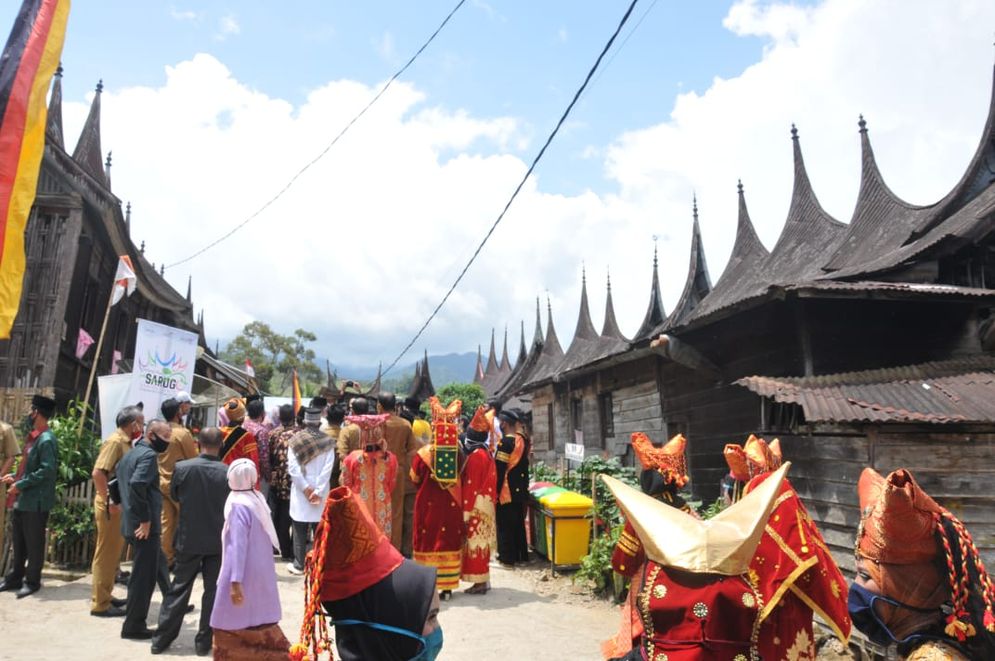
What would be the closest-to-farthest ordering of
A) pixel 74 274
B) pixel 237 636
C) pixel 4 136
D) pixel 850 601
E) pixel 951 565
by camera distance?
pixel 951 565, pixel 850 601, pixel 237 636, pixel 4 136, pixel 74 274

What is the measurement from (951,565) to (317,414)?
28.5 feet

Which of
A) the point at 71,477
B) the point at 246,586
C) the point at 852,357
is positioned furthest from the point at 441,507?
the point at 852,357

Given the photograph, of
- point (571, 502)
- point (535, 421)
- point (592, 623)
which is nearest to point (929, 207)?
point (571, 502)

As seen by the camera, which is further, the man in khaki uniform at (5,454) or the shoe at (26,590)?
the man in khaki uniform at (5,454)

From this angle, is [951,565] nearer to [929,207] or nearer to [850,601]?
[850,601]

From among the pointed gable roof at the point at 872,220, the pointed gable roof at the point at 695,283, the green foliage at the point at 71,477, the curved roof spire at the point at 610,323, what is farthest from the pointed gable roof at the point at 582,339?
the green foliage at the point at 71,477

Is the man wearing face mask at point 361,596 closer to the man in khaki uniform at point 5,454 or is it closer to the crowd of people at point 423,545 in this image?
the crowd of people at point 423,545

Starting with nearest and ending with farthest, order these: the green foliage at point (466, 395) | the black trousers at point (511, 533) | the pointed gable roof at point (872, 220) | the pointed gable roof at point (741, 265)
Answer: the black trousers at point (511, 533) → the pointed gable roof at point (872, 220) → the pointed gable roof at point (741, 265) → the green foliage at point (466, 395)

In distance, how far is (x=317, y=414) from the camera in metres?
10.0

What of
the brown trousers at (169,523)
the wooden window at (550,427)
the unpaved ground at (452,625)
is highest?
the wooden window at (550,427)

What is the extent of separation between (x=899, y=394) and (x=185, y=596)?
254 inches

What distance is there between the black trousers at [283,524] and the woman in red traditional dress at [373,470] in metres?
1.76

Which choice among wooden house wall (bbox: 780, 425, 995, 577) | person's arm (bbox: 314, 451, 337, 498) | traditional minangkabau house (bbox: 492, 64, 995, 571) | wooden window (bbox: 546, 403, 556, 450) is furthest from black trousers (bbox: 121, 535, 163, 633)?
wooden window (bbox: 546, 403, 556, 450)

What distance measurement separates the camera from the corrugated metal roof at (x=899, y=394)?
222 inches
